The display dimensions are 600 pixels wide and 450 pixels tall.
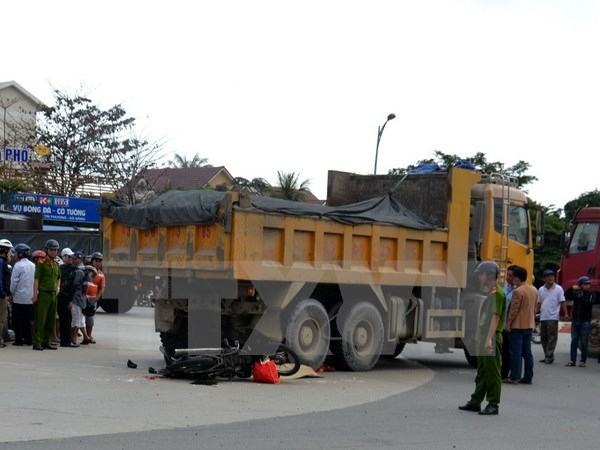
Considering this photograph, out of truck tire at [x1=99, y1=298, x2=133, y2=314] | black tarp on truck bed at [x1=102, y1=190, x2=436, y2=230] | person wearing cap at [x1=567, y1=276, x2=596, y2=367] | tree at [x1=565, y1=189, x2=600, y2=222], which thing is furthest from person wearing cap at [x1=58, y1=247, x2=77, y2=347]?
tree at [x1=565, y1=189, x2=600, y2=222]

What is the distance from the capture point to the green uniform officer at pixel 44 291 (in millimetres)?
17375

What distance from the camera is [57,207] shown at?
1539 inches

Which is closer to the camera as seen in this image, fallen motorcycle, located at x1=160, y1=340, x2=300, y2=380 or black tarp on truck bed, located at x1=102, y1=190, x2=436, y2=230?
fallen motorcycle, located at x1=160, y1=340, x2=300, y2=380

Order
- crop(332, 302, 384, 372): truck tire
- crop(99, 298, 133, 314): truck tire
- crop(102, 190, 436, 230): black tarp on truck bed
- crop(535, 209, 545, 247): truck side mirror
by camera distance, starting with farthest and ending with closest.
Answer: crop(99, 298, 133, 314): truck tire → crop(535, 209, 545, 247): truck side mirror → crop(332, 302, 384, 372): truck tire → crop(102, 190, 436, 230): black tarp on truck bed

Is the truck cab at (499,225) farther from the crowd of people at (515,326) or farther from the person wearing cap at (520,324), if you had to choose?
the person wearing cap at (520,324)

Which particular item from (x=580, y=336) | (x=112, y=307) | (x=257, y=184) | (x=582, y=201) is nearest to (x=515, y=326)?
(x=580, y=336)

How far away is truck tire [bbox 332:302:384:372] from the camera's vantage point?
16.1 m

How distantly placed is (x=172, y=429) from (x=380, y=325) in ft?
23.4

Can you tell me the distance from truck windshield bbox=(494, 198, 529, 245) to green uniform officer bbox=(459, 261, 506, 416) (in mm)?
6059

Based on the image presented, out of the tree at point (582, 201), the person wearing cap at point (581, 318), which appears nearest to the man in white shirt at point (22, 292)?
the person wearing cap at point (581, 318)

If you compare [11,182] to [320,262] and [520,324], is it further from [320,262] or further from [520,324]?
[520,324]

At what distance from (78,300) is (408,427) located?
30.9 feet

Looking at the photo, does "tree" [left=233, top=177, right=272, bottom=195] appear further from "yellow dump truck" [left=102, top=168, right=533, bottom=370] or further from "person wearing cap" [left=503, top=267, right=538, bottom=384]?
"person wearing cap" [left=503, top=267, right=538, bottom=384]

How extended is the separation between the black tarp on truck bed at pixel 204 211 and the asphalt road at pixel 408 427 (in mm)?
2446
